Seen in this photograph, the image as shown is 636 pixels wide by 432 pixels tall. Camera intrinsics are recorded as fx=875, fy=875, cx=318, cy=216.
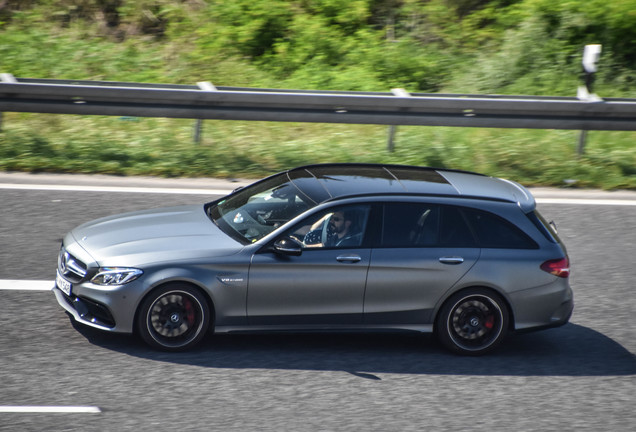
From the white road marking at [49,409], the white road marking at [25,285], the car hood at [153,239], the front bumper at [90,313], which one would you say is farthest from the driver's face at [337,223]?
the white road marking at [25,285]

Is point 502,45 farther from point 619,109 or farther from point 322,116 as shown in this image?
point 322,116

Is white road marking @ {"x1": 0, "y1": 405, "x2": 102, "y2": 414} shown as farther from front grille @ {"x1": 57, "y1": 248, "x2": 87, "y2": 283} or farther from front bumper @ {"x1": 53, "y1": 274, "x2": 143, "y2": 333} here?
front grille @ {"x1": 57, "y1": 248, "x2": 87, "y2": 283}

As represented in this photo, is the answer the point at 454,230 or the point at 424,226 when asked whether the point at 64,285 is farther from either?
the point at 454,230

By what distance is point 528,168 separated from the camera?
12367 millimetres

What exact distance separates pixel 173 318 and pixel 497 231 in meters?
2.71

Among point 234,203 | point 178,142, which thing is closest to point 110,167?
point 178,142

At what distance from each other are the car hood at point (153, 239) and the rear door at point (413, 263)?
116cm

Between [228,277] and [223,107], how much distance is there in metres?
5.78

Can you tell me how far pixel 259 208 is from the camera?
7.41 metres

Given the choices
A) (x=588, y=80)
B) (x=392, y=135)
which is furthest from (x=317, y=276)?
(x=588, y=80)

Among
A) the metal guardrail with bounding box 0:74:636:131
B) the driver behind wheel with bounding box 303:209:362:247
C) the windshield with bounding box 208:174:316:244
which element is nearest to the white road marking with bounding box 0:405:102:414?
the windshield with bounding box 208:174:316:244

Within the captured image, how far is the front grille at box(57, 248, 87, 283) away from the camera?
674 centimetres

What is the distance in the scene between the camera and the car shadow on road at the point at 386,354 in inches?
265

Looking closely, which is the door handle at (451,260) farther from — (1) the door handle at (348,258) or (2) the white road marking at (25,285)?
(2) the white road marking at (25,285)
